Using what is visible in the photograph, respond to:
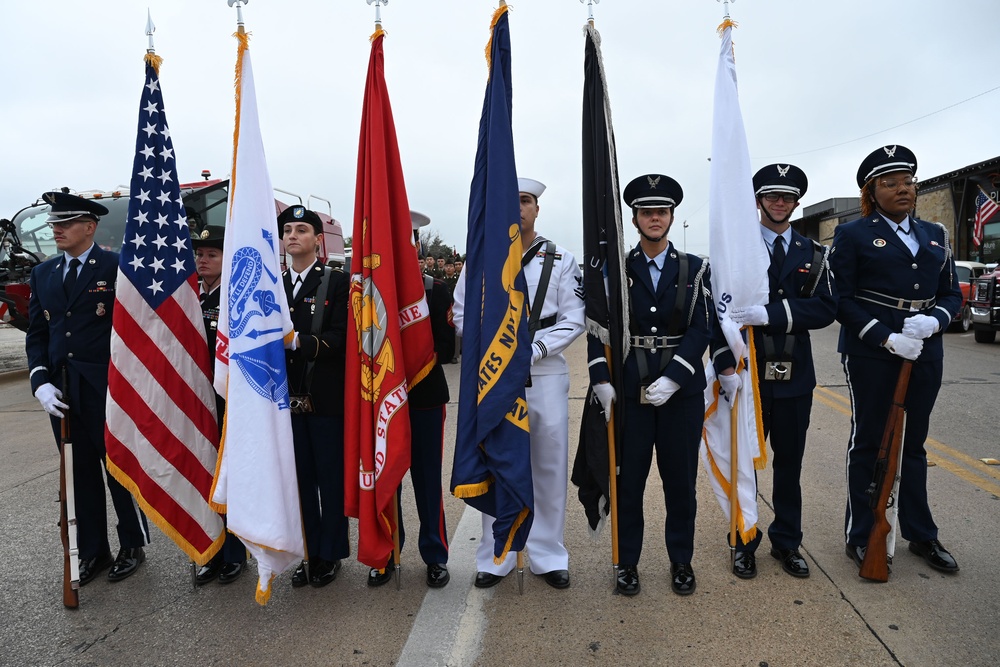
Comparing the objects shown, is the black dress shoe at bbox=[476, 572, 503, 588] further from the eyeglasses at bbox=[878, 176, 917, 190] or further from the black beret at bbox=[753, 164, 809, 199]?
the eyeglasses at bbox=[878, 176, 917, 190]

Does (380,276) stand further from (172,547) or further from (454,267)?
(454,267)

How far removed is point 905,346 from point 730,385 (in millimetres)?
882

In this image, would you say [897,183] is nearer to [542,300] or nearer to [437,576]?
[542,300]

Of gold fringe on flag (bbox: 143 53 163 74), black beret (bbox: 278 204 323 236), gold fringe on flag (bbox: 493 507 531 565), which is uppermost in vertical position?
gold fringe on flag (bbox: 143 53 163 74)

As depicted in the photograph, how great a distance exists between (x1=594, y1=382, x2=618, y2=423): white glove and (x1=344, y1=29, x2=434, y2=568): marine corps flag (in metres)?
0.90

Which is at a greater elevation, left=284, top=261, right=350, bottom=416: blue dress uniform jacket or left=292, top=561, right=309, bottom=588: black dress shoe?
left=284, top=261, right=350, bottom=416: blue dress uniform jacket

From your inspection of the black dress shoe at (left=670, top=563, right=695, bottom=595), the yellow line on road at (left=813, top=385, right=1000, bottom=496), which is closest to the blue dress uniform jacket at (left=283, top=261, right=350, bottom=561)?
the black dress shoe at (left=670, top=563, right=695, bottom=595)

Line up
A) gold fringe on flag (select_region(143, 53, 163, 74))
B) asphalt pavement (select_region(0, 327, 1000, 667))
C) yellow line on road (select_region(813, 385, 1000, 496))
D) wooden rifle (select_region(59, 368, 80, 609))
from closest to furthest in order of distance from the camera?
asphalt pavement (select_region(0, 327, 1000, 667)), wooden rifle (select_region(59, 368, 80, 609)), gold fringe on flag (select_region(143, 53, 163, 74)), yellow line on road (select_region(813, 385, 1000, 496))

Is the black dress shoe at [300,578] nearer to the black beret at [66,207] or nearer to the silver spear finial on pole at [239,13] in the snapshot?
the black beret at [66,207]

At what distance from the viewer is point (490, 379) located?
3.05 meters

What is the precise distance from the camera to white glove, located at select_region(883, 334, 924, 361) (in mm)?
3160

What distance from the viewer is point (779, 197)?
135 inches

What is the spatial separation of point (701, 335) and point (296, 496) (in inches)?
86.9

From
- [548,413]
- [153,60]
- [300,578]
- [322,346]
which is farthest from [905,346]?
[153,60]
